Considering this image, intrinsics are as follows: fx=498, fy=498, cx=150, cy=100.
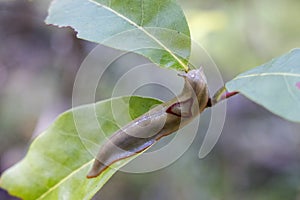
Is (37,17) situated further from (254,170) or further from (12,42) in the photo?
(254,170)

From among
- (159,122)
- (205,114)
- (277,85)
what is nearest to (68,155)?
(159,122)

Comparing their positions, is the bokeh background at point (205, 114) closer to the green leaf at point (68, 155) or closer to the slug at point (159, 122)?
the green leaf at point (68, 155)

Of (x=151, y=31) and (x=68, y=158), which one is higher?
(x=151, y=31)

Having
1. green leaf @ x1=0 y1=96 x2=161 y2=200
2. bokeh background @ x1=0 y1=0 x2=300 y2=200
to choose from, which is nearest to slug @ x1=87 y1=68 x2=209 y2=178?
green leaf @ x1=0 y1=96 x2=161 y2=200

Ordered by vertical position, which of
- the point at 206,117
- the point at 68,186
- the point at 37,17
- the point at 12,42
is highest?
the point at 68,186

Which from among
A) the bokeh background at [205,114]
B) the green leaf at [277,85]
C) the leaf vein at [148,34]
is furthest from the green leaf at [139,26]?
the bokeh background at [205,114]

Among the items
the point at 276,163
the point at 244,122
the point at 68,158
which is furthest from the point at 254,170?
the point at 68,158

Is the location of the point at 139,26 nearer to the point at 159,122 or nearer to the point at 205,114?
the point at 159,122
